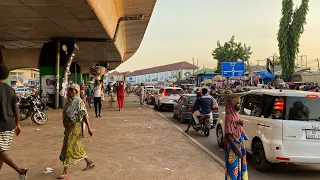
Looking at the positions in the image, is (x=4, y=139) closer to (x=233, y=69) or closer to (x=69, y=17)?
(x=69, y=17)

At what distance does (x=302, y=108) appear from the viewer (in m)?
6.46

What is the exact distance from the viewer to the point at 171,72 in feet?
398

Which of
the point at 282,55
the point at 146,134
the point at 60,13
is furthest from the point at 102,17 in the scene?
the point at 282,55

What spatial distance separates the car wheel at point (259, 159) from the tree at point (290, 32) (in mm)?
38728

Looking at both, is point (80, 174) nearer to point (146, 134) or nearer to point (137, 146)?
point (137, 146)

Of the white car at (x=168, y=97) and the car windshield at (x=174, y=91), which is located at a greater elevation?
the car windshield at (x=174, y=91)

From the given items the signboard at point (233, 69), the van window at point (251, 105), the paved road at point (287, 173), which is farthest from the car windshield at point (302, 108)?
the signboard at point (233, 69)

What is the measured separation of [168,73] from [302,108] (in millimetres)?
117220

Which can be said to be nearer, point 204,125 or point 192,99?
point 204,125

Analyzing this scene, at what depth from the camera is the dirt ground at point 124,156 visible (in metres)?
6.52

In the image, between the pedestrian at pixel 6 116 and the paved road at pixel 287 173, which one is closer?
the pedestrian at pixel 6 116

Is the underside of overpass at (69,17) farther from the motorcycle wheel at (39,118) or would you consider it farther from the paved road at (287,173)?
the paved road at (287,173)

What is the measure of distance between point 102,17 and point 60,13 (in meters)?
2.05

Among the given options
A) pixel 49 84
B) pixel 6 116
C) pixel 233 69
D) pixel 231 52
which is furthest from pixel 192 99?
pixel 231 52
